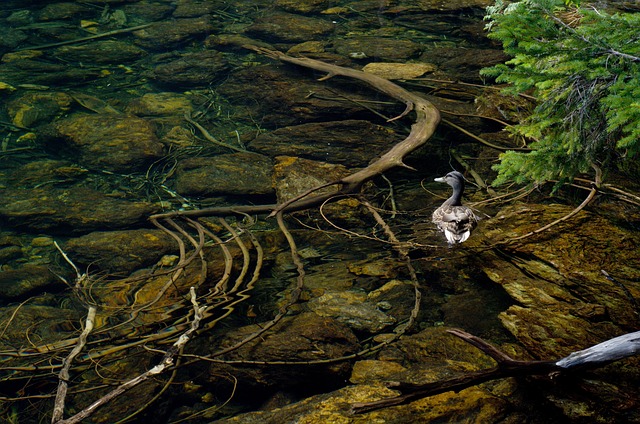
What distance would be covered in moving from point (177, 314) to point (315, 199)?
2.02m

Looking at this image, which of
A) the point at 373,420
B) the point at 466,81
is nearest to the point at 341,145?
the point at 466,81

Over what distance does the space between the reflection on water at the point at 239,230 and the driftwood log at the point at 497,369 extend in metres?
0.17

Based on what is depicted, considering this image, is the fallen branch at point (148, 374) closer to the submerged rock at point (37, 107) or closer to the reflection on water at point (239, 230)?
the reflection on water at point (239, 230)

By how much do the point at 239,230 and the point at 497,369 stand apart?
3.74 metres

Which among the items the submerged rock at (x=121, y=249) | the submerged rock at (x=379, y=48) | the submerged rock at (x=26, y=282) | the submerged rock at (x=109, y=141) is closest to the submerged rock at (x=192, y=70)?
the submerged rock at (x=109, y=141)

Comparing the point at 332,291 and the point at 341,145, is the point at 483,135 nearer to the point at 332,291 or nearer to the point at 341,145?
the point at 341,145

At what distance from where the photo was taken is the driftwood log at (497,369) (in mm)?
3039

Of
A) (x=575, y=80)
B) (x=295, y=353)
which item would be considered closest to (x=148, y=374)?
(x=295, y=353)

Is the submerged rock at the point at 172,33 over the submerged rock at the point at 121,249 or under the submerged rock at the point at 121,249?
over

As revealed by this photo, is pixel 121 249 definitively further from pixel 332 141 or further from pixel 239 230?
pixel 332 141

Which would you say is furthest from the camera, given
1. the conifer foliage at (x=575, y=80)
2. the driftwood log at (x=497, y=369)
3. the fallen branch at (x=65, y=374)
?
the fallen branch at (x=65, y=374)

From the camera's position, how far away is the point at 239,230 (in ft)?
20.6

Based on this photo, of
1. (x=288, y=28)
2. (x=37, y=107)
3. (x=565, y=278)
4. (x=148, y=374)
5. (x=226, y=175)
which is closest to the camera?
(x=148, y=374)

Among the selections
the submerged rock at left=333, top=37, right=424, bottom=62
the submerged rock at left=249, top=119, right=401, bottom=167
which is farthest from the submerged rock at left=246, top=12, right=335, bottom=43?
the submerged rock at left=249, top=119, right=401, bottom=167
